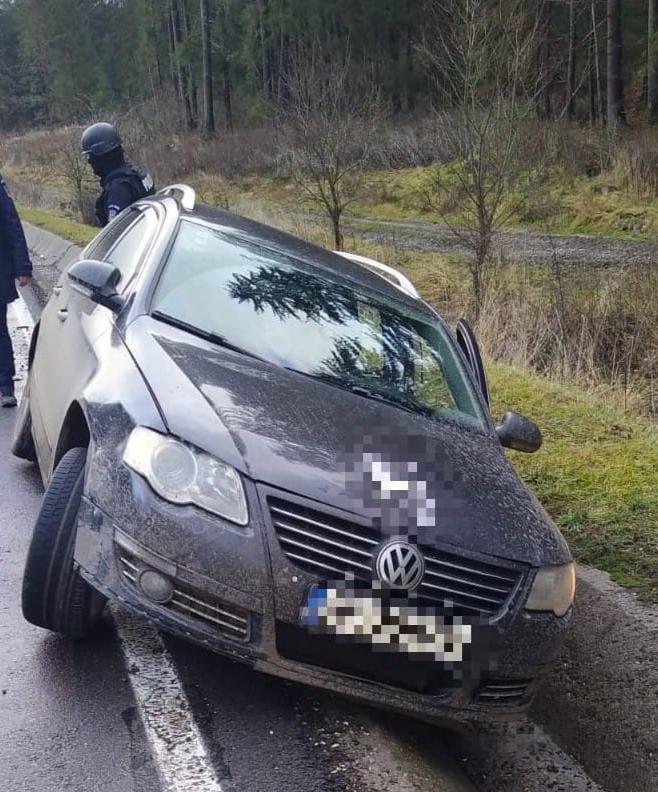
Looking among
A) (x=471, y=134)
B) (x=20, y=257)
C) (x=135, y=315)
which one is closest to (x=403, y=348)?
(x=135, y=315)

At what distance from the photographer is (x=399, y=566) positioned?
2.61 meters

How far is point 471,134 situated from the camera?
9750 mm

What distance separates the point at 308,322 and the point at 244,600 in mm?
1504

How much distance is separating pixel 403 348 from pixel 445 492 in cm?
117

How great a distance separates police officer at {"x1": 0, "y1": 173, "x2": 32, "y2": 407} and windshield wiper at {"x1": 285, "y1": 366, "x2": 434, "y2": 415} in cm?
371

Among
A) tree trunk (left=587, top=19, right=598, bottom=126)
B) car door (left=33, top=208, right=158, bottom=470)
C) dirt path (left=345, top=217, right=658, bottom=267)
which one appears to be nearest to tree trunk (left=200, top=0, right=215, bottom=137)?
tree trunk (left=587, top=19, right=598, bottom=126)

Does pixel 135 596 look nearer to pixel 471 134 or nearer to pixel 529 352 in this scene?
pixel 529 352

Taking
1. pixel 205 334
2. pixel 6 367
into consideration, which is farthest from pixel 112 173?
pixel 205 334

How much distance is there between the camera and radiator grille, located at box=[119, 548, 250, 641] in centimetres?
266

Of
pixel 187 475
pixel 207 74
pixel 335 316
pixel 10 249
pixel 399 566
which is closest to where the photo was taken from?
pixel 399 566

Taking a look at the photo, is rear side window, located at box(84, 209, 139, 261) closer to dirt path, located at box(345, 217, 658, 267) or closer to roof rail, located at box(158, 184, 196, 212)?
roof rail, located at box(158, 184, 196, 212)

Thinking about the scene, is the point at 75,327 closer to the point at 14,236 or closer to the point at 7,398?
the point at 7,398

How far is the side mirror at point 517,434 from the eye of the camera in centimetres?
381

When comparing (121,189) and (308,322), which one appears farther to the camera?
(121,189)
